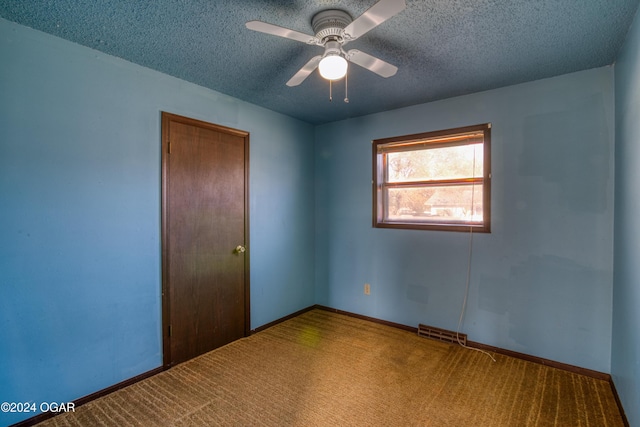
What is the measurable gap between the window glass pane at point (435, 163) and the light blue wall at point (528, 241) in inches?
8.5

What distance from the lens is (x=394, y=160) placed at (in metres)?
3.55

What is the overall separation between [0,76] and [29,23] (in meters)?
0.38

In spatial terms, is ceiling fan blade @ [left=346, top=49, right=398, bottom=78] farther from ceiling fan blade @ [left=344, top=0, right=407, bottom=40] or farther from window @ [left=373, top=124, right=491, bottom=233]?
window @ [left=373, top=124, right=491, bottom=233]

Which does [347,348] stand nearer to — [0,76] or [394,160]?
[394,160]

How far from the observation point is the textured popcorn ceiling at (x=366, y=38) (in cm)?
169

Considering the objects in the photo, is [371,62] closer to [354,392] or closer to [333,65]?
[333,65]

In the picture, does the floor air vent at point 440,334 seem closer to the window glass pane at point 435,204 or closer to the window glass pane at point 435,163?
the window glass pane at point 435,204

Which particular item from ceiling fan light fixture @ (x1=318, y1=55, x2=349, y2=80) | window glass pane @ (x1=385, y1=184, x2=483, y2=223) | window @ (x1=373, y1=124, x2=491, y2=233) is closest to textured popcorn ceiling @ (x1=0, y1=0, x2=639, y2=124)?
ceiling fan light fixture @ (x1=318, y1=55, x2=349, y2=80)

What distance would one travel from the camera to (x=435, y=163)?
3236 millimetres

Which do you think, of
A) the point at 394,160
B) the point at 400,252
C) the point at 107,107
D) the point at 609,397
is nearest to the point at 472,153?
the point at 394,160

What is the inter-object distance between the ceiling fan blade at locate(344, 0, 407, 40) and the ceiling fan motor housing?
0.10m

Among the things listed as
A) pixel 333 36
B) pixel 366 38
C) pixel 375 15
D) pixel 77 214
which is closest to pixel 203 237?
pixel 77 214

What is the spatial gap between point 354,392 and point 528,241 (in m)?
2.00

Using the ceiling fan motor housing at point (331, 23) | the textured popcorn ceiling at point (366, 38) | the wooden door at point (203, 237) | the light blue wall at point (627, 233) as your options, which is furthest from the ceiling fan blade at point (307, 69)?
the light blue wall at point (627, 233)
